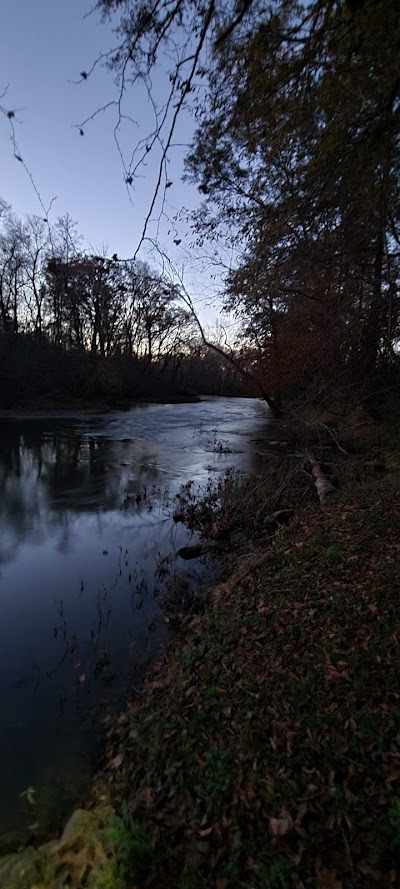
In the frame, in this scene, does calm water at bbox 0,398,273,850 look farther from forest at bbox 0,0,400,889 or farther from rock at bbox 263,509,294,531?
rock at bbox 263,509,294,531

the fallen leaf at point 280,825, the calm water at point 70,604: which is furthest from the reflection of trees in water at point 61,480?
the fallen leaf at point 280,825

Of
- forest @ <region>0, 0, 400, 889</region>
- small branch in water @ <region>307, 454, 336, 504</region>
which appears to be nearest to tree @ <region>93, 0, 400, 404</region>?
forest @ <region>0, 0, 400, 889</region>

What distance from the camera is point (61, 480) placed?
14078 mm

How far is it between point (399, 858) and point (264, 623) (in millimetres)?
2351

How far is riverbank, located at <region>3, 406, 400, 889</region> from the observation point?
236 cm

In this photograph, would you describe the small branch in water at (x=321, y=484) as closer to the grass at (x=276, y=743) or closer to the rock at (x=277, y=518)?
the rock at (x=277, y=518)

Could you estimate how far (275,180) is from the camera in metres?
6.79

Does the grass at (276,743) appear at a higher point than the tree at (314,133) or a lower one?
lower

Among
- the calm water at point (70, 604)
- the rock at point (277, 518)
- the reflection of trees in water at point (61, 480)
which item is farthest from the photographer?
the reflection of trees in water at point (61, 480)

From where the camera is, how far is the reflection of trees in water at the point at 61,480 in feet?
32.4

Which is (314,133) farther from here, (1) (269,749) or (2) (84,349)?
(2) (84,349)

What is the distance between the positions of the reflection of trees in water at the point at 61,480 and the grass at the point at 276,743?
5253mm

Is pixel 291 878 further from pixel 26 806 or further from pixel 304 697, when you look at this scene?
pixel 26 806

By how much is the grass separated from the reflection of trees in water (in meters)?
5.25
